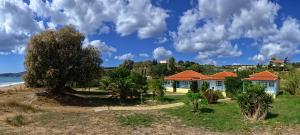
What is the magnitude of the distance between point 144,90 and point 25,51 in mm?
14656

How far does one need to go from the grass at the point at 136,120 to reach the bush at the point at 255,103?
23.0 ft

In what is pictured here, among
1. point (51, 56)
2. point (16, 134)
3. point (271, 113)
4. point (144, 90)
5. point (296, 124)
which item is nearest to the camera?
point (16, 134)

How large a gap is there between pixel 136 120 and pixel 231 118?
7.14 meters

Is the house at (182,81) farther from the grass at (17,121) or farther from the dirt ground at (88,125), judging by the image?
the grass at (17,121)

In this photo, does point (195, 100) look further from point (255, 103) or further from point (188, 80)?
point (188, 80)

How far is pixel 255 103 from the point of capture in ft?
93.1

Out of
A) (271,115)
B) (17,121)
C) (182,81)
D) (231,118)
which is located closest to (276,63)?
(182,81)

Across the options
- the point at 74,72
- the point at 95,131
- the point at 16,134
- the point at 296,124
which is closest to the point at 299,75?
the point at 296,124

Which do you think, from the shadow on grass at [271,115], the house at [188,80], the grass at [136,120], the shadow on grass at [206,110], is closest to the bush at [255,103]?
the shadow on grass at [271,115]

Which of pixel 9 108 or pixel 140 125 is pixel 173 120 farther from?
pixel 9 108

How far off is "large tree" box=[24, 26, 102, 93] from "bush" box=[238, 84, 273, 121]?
1951 cm

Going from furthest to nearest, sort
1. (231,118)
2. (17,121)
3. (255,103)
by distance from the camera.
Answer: (255,103)
(231,118)
(17,121)

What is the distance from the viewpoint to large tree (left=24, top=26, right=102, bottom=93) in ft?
131

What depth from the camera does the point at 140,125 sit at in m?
25.2
